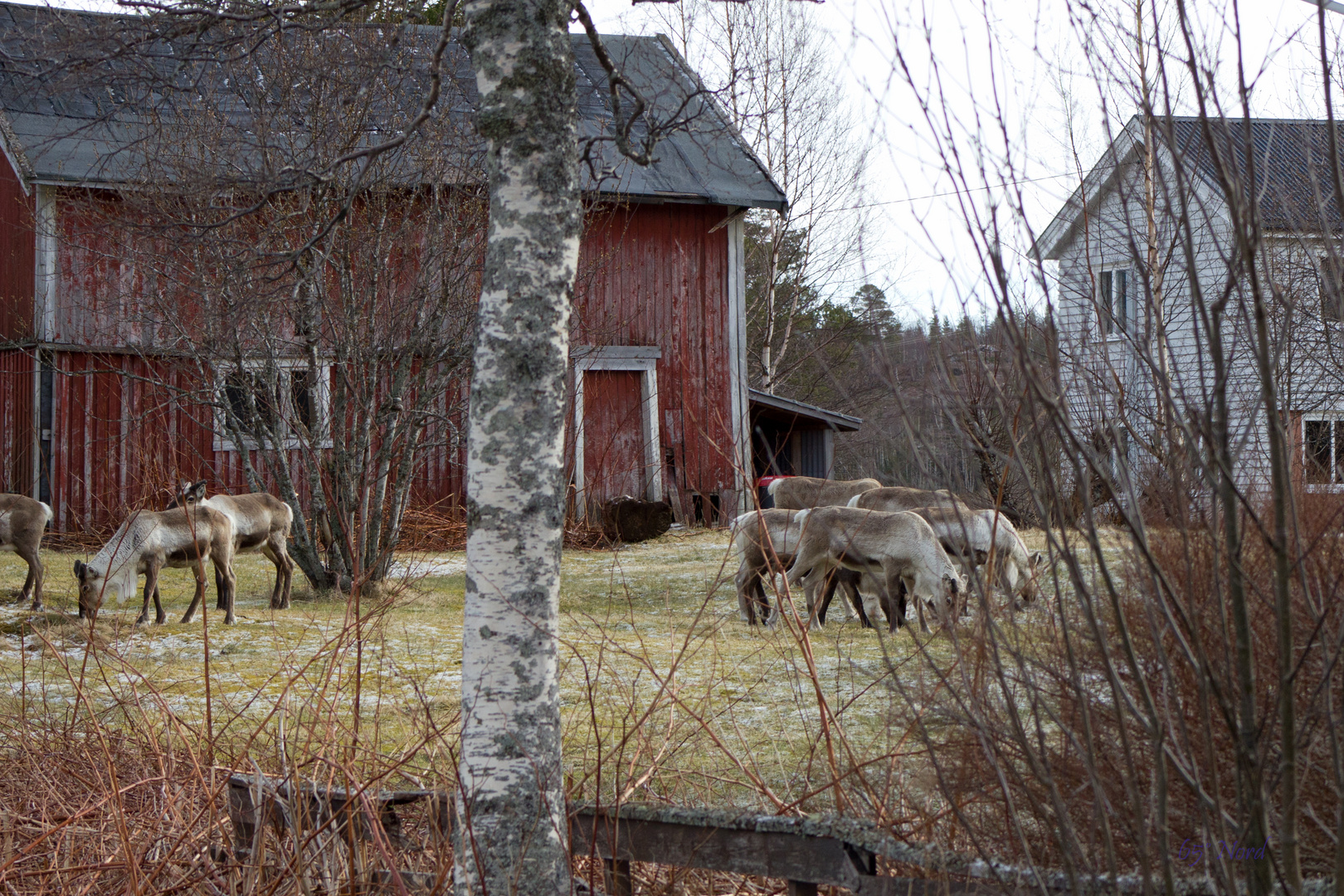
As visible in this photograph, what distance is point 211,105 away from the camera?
988 cm

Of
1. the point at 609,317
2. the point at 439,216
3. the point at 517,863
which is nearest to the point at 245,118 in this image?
the point at 439,216

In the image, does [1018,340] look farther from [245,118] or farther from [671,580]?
[245,118]

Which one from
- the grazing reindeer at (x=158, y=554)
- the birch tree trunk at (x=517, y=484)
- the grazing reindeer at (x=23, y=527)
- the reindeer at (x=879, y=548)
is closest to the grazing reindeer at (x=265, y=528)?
the grazing reindeer at (x=158, y=554)

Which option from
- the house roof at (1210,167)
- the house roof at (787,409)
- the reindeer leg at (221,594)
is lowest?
the reindeer leg at (221,594)

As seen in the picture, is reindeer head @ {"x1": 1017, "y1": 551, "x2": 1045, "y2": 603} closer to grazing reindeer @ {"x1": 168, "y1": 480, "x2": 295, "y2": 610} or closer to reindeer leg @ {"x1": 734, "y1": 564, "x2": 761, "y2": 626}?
reindeer leg @ {"x1": 734, "y1": 564, "x2": 761, "y2": 626}

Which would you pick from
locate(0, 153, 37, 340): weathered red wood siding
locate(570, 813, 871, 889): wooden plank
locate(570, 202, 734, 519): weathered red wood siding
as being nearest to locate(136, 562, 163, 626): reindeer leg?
locate(570, 813, 871, 889): wooden plank

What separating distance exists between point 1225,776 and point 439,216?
8082mm

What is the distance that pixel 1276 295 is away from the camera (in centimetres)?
190

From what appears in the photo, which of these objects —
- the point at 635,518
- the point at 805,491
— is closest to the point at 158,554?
the point at 805,491

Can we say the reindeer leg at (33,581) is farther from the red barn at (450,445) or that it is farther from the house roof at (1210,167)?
the house roof at (1210,167)

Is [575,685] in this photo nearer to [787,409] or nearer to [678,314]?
[678,314]

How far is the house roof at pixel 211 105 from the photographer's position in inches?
203

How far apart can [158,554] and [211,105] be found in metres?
3.76

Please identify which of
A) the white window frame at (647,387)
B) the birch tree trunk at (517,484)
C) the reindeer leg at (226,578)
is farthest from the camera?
the white window frame at (647,387)
